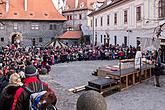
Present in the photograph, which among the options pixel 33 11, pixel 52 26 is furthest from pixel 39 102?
pixel 33 11

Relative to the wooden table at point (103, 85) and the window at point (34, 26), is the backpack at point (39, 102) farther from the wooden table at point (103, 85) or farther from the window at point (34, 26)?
the window at point (34, 26)

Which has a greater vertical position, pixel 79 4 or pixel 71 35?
pixel 79 4

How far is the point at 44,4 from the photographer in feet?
165

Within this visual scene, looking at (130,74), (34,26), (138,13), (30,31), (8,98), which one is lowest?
(130,74)

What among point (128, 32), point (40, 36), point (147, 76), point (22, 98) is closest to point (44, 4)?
point (40, 36)

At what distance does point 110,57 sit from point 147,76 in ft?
36.9

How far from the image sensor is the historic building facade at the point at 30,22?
4697cm

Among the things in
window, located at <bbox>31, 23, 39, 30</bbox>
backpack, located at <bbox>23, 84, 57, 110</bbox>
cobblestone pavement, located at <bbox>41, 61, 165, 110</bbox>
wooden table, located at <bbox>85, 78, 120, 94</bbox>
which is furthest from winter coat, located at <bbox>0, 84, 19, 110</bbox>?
window, located at <bbox>31, 23, 39, 30</bbox>

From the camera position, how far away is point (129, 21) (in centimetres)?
2659

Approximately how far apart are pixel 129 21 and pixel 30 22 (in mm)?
25621

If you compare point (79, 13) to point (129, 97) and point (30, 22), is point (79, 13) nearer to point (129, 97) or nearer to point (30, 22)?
point (30, 22)

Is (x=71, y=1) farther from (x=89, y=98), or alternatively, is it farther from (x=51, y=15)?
(x=89, y=98)

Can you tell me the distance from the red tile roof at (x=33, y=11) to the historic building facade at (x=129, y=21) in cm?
1214

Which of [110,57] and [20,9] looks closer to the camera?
[110,57]
